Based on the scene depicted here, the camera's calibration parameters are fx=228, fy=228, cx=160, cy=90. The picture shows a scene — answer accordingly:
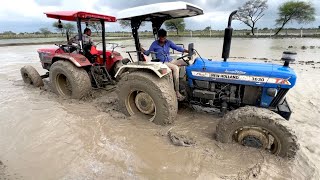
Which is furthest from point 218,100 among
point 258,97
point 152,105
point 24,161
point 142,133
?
point 24,161

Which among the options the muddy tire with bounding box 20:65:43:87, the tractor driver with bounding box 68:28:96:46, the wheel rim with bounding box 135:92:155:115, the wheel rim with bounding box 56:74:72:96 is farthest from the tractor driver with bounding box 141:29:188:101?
the muddy tire with bounding box 20:65:43:87

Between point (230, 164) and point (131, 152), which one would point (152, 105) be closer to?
point (131, 152)

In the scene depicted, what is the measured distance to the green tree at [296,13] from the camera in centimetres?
3556

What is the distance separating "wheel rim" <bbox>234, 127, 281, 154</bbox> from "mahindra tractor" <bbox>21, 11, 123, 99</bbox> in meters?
3.89

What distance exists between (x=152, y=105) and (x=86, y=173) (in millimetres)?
1768

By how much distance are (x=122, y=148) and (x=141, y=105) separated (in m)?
1.09

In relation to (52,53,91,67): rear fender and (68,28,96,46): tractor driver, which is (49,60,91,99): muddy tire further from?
(68,28,96,46): tractor driver

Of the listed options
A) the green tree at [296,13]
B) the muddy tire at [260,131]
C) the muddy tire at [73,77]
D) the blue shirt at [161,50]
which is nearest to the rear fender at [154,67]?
the blue shirt at [161,50]

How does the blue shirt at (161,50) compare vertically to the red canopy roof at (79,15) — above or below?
below

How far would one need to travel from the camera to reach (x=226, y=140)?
3.49m

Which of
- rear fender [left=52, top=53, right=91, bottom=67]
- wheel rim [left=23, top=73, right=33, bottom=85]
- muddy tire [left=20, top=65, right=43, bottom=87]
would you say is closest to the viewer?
rear fender [left=52, top=53, right=91, bottom=67]

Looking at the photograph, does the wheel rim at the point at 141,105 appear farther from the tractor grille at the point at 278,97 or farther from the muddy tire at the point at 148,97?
the tractor grille at the point at 278,97

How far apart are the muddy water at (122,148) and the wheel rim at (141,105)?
7.7 inches

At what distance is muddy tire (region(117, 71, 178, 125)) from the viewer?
4.02 metres
